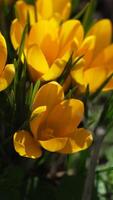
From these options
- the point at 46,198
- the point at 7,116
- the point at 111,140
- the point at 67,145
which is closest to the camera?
the point at 67,145

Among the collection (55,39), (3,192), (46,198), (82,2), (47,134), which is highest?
(55,39)

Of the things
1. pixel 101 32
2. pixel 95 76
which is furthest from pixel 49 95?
pixel 101 32

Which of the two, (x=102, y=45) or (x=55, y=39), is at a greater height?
(x=55, y=39)

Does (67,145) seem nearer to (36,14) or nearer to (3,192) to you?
(3,192)

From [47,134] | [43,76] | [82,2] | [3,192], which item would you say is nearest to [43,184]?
[3,192]

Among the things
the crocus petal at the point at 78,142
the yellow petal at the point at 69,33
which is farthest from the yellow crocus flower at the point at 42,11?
the crocus petal at the point at 78,142

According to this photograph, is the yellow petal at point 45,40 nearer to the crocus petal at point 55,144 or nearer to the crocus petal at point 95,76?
the crocus petal at point 95,76
